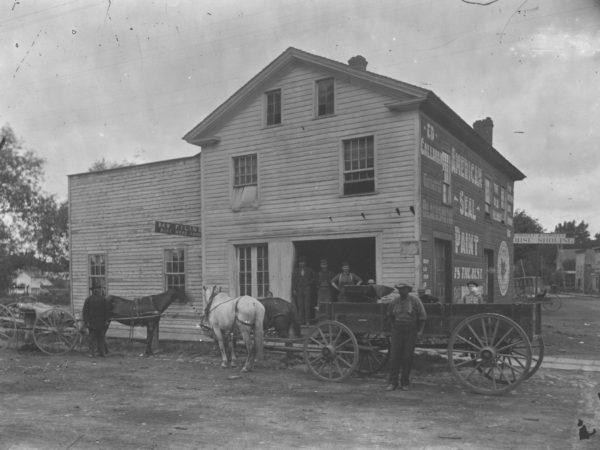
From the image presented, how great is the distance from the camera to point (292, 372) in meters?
11.7

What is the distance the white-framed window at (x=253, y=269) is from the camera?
17484 millimetres

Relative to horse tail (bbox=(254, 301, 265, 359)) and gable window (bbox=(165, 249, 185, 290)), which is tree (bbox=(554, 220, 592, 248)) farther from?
horse tail (bbox=(254, 301, 265, 359))

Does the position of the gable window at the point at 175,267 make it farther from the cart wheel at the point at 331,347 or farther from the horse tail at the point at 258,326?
the cart wheel at the point at 331,347

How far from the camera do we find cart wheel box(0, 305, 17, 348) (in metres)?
15.6

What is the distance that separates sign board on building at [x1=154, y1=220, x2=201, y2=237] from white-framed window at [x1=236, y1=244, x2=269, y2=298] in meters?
1.44

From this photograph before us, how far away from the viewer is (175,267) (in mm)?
19797

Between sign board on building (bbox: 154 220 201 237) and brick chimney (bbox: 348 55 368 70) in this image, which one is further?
brick chimney (bbox: 348 55 368 70)

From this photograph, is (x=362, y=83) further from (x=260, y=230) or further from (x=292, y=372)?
(x=292, y=372)

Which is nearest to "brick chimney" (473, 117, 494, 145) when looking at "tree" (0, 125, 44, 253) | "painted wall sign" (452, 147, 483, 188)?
"painted wall sign" (452, 147, 483, 188)

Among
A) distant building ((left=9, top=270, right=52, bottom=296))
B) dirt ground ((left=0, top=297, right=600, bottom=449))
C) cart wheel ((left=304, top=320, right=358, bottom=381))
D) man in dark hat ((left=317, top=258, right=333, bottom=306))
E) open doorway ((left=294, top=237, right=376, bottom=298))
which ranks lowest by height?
distant building ((left=9, top=270, right=52, bottom=296))

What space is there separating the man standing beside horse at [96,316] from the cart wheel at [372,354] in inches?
276

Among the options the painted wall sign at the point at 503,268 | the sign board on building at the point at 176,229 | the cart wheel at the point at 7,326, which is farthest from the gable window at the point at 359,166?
the painted wall sign at the point at 503,268

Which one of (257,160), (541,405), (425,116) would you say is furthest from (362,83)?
(541,405)

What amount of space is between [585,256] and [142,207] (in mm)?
63154
